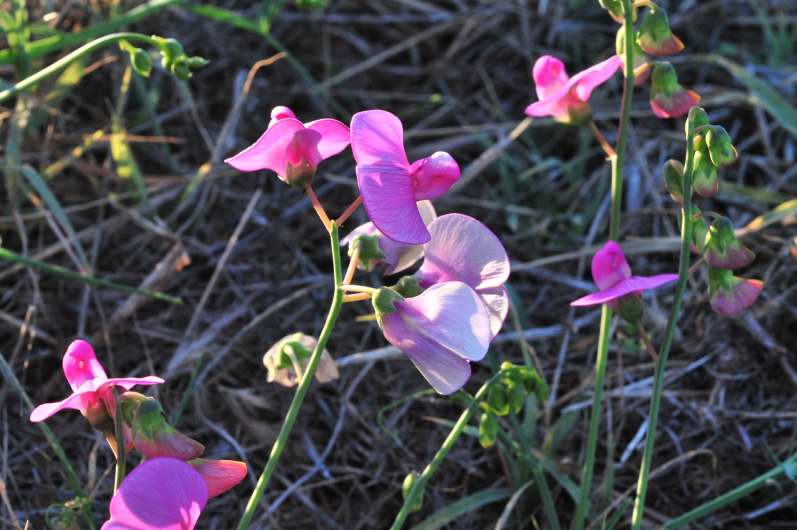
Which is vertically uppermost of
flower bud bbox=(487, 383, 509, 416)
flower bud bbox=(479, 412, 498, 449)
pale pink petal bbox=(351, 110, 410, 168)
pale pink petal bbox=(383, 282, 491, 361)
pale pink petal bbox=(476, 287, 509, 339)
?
pale pink petal bbox=(351, 110, 410, 168)

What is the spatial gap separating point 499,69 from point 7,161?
1.14 m

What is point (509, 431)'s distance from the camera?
73.7 inches

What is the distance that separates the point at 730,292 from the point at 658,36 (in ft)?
1.08

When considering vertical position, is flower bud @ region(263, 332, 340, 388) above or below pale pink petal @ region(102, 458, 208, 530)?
below

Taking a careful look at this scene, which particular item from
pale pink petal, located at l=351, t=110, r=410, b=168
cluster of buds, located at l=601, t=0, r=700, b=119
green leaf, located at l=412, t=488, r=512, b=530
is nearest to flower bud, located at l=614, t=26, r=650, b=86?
cluster of buds, located at l=601, t=0, r=700, b=119

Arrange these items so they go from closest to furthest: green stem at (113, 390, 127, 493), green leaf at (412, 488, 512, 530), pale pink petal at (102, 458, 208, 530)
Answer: pale pink petal at (102, 458, 208, 530) → green stem at (113, 390, 127, 493) → green leaf at (412, 488, 512, 530)

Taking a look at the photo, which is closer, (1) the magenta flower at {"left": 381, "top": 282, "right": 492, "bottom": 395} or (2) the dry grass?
(1) the magenta flower at {"left": 381, "top": 282, "right": 492, "bottom": 395}

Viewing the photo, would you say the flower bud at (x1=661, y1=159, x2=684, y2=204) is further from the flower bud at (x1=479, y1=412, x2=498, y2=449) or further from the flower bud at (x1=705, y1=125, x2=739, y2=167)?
the flower bud at (x1=479, y1=412, x2=498, y2=449)

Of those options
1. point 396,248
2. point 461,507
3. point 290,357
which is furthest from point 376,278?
point 396,248

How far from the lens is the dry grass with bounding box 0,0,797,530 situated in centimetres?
186

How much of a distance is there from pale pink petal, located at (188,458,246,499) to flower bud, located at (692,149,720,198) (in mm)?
595

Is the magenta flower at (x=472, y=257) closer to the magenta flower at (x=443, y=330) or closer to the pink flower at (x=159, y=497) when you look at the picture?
the magenta flower at (x=443, y=330)

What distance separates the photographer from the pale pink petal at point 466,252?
1236mm

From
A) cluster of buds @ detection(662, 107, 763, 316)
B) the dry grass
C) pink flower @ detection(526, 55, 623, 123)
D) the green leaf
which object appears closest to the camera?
cluster of buds @ detection(662, 107, 763, 316)
